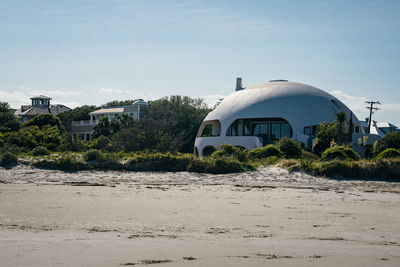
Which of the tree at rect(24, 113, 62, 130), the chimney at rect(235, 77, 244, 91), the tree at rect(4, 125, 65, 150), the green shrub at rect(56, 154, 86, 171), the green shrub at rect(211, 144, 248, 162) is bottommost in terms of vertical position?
the green shrub at rect(56, 154, 86, 171)

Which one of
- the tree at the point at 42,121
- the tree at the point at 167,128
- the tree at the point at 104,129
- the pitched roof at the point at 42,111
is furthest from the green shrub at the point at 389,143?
the pitched roof at the point at 42,111

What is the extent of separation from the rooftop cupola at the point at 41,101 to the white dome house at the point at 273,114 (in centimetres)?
5569

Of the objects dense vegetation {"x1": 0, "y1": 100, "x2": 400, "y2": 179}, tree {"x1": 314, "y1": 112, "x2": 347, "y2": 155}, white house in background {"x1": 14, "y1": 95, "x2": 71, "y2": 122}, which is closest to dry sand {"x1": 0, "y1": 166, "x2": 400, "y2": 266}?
dense vegetation {"x1": 0, "y1": 100, "x2": 400, "y2": 179}

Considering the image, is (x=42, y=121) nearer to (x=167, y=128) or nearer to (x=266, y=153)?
(x=167, y=128)

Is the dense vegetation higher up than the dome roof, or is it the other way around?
the dome roof

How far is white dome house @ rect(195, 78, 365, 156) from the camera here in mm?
33250

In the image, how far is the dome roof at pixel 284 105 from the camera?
3362 centimetres

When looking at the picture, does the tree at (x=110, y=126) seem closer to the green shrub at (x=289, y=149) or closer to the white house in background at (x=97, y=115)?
the white house in background at (x=97, y=115)

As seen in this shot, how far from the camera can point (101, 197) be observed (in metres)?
9.80

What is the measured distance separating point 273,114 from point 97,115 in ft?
127

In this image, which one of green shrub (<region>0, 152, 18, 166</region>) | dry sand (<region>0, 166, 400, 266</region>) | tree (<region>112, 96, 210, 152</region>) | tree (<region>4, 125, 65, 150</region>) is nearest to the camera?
dry sand (<region>0, 166, 400, 266</region>)

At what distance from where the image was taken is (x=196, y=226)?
21.4 feet

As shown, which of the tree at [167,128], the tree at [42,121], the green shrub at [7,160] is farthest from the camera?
the tree at [42,121]

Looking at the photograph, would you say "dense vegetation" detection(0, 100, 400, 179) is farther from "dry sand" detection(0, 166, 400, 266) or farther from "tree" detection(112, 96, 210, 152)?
"dry sand" detection(0, 166, 400, 266)
